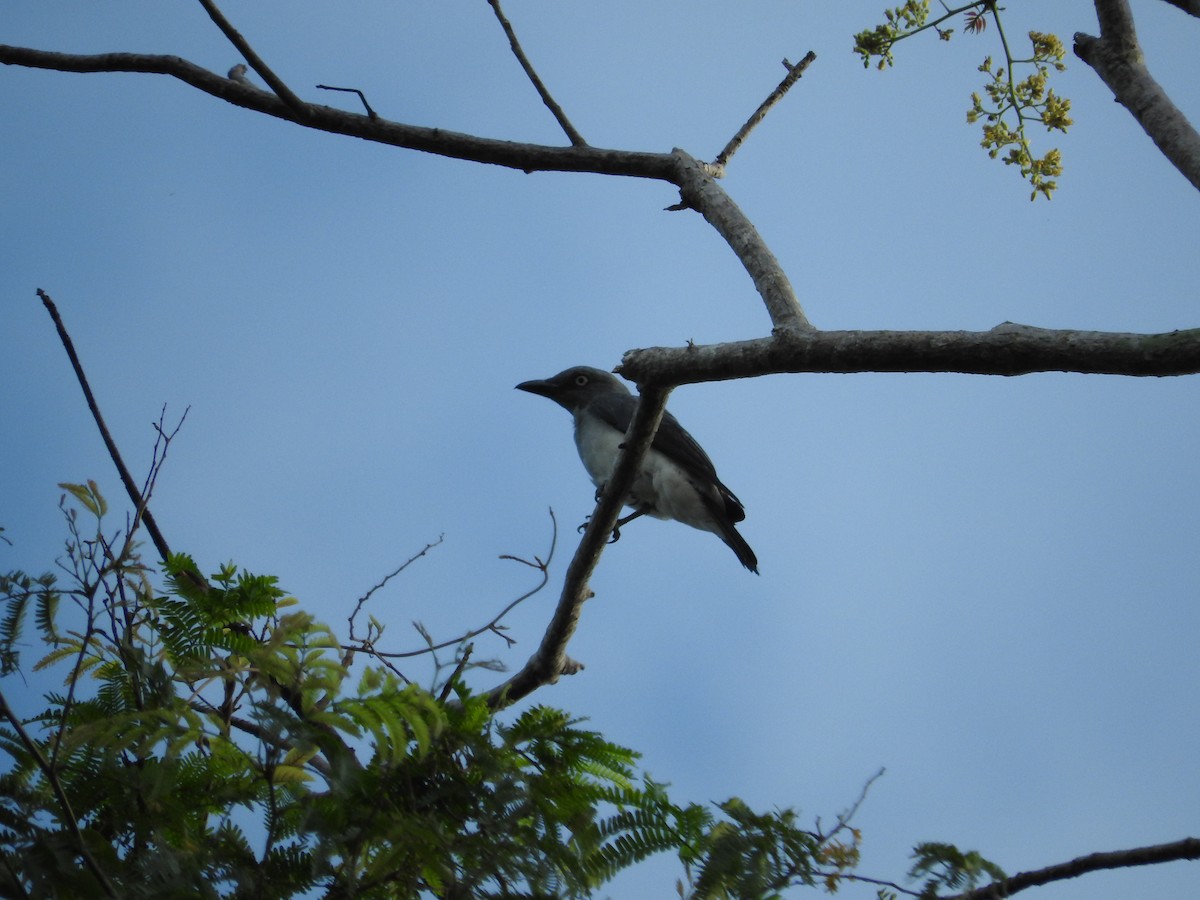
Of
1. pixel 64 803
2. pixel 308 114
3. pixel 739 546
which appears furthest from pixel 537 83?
pixel 64 803

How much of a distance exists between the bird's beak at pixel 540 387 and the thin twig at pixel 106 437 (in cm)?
577

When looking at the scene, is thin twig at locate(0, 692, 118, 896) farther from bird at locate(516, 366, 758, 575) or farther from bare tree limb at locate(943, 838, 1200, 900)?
bird at locate(516, 366, 758, 575)

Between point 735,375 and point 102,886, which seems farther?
point 735,375

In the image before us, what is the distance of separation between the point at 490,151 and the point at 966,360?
3.07 metres

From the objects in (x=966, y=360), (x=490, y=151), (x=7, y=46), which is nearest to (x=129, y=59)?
(x=7, y=46)

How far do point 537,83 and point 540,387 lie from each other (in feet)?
13.7

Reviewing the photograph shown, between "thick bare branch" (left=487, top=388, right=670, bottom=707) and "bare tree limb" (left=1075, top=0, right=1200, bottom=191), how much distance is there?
7.73 ft

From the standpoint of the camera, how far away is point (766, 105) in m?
7.00

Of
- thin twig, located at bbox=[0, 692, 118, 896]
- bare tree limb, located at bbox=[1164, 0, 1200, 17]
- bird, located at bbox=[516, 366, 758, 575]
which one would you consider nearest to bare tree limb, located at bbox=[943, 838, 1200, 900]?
thin twig, located at bbox=[0, 692, 118, 896]

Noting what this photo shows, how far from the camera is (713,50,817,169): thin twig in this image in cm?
666

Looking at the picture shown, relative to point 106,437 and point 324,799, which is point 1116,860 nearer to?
point 324,799

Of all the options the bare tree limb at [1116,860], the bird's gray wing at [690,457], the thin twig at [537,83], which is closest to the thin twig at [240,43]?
the thin twig at [537,83]

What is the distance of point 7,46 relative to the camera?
5.74 metres

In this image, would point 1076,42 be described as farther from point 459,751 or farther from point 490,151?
point 459,751
